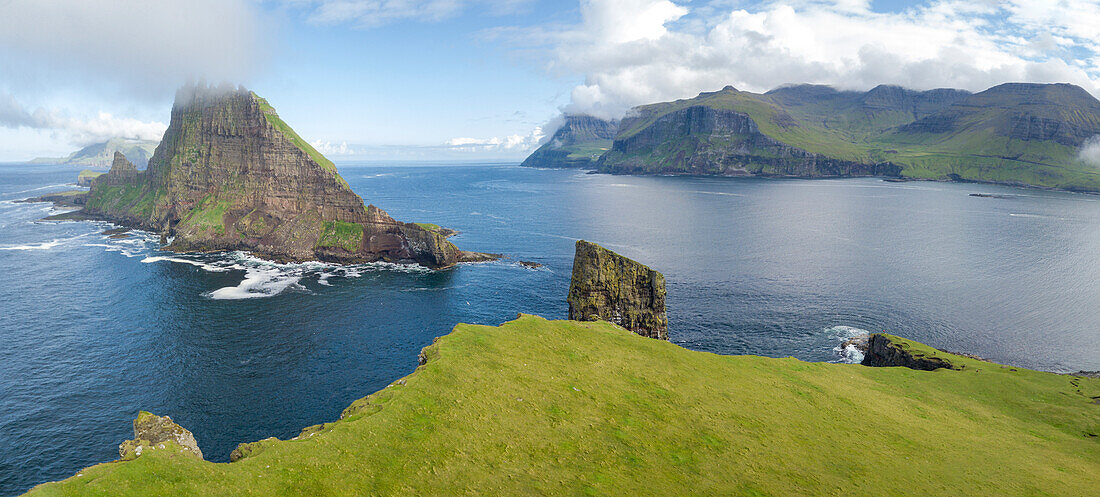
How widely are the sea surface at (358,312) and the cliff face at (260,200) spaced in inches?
326

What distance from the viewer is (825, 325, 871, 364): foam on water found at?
65.7 meters

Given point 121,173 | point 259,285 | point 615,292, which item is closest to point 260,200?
point 259,285

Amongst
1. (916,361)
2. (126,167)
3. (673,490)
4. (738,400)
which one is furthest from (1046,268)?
(126,167)

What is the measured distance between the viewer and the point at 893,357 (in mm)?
57938

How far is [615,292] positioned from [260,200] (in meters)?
123

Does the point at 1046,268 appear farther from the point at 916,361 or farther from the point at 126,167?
the point at 126,167

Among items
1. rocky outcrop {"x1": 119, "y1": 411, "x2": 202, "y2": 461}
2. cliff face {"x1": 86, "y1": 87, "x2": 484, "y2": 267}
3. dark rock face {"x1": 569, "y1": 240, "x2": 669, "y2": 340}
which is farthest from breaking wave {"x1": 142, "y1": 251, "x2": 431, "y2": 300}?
rocky outcrop {"x1": 119, "y1": 411, "x2": 202, "y2": 461}

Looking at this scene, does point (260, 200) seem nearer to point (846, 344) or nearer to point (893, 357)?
point (846, 344)

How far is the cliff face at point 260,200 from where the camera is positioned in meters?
125

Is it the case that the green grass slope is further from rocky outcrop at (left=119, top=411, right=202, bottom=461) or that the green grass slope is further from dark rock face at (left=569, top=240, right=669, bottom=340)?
dark rock face at (left=569, top=240, right=669, bottom=340)

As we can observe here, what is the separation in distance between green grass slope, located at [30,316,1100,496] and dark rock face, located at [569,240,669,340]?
18.0 m

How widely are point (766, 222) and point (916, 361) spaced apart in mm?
129614

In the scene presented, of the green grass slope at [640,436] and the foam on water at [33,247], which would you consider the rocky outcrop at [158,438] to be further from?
the foam on water at [33,247]

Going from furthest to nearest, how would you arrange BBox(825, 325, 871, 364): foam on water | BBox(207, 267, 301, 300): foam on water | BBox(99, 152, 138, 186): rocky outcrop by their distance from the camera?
BBox(99, 152, 138, 186): rocky outcrop → BBox(207, 267, 301, 300): foam on water → BBox(825, 325, 871, 364): foam on water
